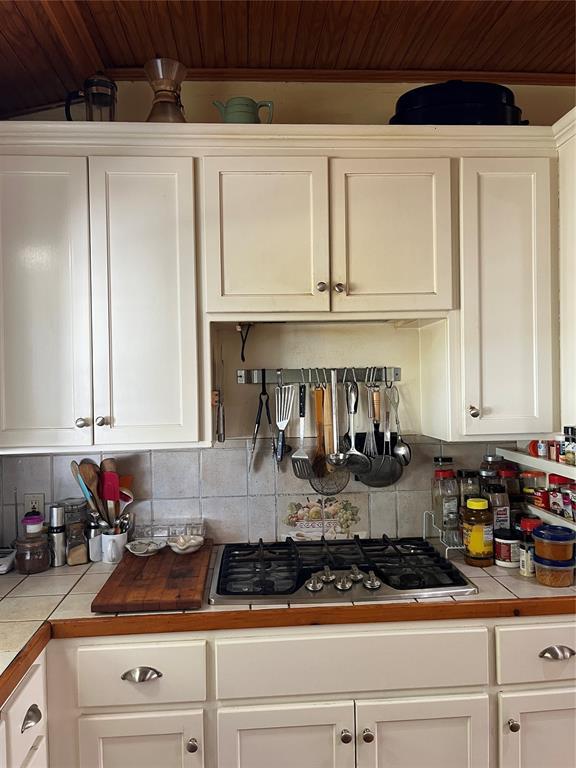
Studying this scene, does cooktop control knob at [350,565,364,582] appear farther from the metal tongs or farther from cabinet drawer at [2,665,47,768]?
cabinet drawer at [2,665,47,768]

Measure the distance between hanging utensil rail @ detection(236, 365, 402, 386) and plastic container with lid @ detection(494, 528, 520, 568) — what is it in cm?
64

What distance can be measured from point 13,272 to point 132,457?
0.72 metres

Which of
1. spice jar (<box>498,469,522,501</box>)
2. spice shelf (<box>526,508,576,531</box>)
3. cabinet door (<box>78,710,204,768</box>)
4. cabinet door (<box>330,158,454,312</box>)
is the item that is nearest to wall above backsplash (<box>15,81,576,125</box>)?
cabinet door (<box>330,158,454,312</box>)

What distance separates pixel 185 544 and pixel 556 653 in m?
1.13

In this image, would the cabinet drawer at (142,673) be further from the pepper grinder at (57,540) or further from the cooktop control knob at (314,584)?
the pepper grinder at (57,540)

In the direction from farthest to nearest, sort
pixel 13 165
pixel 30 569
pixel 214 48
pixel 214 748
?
1. pixel 214 48
2. pixel 30 569
3. pixel 13 165
4. pixel 214 748

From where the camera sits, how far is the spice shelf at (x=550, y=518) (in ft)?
5.37

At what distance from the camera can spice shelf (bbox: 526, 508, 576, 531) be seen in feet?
5.37

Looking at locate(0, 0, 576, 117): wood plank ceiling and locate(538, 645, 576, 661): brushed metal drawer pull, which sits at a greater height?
locate(0, 0, 576, 117): wood plank ceiling

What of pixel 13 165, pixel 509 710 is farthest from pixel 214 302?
pixel 509 710

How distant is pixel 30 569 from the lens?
1.69m

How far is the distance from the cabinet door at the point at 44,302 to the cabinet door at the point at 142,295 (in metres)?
0.04

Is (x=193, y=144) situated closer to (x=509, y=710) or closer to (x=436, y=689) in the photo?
(x=436, y=689)

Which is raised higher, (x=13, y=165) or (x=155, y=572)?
(x=13, y=165)
